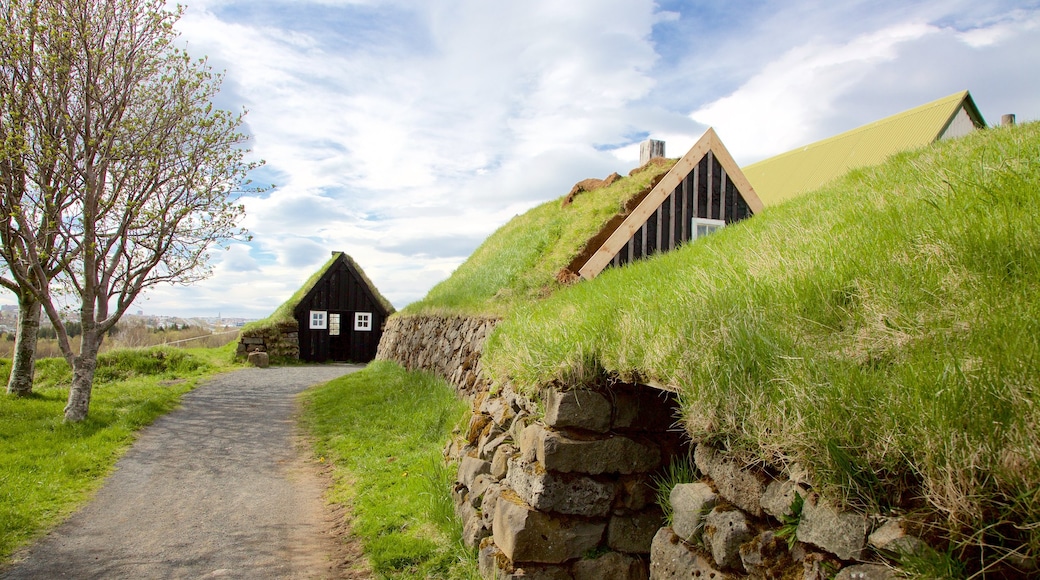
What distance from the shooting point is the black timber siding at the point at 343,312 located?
94.3 feet

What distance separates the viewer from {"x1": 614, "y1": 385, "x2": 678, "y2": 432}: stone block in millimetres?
5164

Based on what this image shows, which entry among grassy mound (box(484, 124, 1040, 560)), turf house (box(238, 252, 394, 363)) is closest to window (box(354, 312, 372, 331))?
turf house (box(238, 252, 394, 363))

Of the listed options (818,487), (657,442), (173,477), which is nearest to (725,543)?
(818,487)

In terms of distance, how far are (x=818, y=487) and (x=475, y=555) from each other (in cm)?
400

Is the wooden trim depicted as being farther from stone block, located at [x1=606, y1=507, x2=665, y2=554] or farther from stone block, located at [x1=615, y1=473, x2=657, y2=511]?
stone block, located at [x1=606, y1=507, x2=665, y2=554]

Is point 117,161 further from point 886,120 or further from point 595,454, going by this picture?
point 886,120

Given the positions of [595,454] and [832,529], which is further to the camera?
[595,454]

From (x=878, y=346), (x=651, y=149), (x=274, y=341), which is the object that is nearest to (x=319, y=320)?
(x=274, y=341)

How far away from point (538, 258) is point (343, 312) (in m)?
20.0

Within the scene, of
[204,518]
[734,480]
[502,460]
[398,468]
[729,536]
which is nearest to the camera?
[729,536]

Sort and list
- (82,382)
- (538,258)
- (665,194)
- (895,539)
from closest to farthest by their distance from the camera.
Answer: (895,539), (665,194), (538,258), (82,382)

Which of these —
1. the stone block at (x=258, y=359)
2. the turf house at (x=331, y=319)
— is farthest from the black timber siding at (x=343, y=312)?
the stone block at (x=258, y=359)

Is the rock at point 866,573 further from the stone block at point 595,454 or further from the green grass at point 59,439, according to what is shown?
the green grass at point 59,439

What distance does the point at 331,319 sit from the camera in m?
29.7
